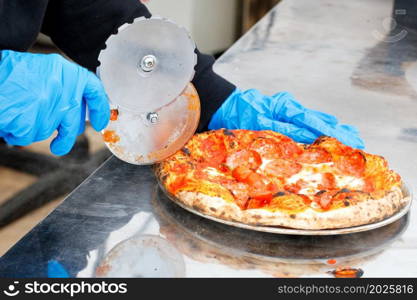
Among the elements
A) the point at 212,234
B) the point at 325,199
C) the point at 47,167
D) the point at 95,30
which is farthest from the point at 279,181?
the point at 47,167

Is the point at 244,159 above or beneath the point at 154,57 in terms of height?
beneath

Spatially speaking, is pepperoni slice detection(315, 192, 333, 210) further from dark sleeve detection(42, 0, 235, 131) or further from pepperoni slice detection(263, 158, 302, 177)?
dark sleeve detection(42, 0, 235, 131)

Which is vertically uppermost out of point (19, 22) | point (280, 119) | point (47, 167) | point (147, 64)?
point (147, 64)

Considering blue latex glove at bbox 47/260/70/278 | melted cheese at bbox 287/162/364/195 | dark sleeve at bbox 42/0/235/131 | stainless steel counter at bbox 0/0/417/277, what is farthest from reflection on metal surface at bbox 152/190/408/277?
dark sleeve at bbox 42/0/235/131

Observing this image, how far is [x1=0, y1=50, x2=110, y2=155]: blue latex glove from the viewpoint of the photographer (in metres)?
1.40

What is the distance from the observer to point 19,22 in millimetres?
1795

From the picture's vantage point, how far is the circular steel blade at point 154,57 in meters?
1.32

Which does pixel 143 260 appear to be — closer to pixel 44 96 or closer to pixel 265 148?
pixel 44 96

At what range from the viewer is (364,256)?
142cm

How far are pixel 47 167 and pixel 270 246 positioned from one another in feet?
8.09

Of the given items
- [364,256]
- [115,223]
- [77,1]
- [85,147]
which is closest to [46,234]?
[115,223]

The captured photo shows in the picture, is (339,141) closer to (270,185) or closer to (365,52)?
(270,185)

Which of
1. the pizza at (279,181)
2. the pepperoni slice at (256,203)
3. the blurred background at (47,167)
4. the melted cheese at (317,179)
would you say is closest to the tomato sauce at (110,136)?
the pizza at (279,181)

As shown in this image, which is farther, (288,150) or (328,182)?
(288,150)
